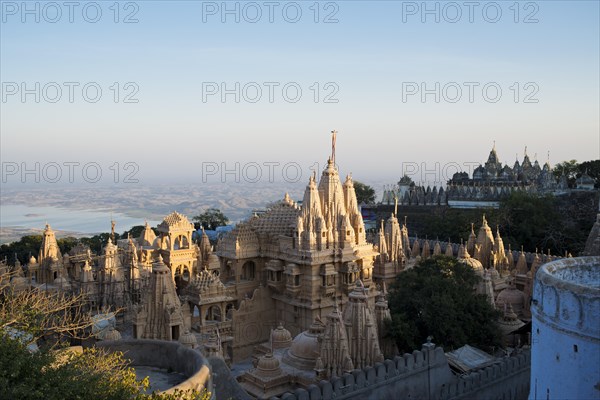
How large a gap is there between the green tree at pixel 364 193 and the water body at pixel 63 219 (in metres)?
36.3

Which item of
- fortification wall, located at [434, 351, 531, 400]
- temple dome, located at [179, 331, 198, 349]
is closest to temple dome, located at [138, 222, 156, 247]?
temple dome, located at [179, 331, 198, 349]

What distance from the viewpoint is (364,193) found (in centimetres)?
10306

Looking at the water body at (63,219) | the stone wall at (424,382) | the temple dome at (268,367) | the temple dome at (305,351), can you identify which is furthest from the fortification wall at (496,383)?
the water body at (63,219)

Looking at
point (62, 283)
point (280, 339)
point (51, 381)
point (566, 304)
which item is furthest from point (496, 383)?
point (62, 283)

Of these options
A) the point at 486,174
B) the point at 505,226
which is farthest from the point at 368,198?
the point at 505,226

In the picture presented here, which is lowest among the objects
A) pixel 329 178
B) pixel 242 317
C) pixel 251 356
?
pixel 251 356

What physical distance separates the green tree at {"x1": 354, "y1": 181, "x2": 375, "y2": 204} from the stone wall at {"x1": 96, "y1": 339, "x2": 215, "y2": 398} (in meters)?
86.9

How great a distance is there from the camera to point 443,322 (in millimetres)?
24219

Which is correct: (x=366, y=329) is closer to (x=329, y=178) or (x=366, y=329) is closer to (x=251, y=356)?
(x=251, y=356)

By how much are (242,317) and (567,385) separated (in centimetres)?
1806

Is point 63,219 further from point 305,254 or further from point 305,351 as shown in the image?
point 305,351

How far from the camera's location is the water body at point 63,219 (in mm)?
84312

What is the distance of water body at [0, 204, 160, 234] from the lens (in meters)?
84.3

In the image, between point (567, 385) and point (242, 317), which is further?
point (242, 317)
